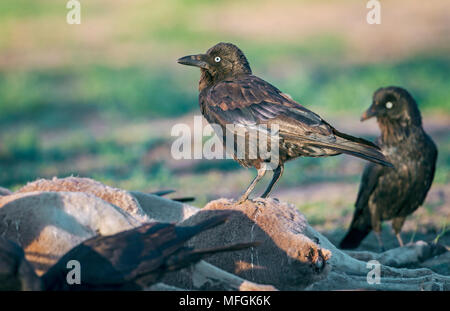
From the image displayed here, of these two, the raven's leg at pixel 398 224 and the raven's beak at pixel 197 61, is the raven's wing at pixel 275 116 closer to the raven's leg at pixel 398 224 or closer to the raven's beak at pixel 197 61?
the raven's beak at pixel 197 61

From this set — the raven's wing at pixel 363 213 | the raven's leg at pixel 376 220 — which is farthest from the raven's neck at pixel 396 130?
the raven's leg at pixel 376 220

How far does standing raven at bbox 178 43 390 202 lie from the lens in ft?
13.3

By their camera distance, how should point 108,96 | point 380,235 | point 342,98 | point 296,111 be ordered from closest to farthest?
point 296,111
point 380,235
point 342,98
point 108,96

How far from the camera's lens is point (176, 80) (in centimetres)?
1347

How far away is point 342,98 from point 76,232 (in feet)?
28.6

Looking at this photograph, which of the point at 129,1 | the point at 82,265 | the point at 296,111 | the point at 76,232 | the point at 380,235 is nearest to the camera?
the point at 82,265

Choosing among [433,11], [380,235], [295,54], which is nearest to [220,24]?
[295,54]

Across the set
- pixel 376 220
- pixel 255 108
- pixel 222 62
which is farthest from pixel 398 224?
pixel 255 108

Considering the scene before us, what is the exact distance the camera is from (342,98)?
38.7 ft

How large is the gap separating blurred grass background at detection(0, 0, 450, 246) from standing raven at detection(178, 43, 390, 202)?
2.70 metres

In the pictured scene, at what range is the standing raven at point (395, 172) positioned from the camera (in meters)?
6.04

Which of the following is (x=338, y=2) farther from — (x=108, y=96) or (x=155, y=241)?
(x=155, y=241)

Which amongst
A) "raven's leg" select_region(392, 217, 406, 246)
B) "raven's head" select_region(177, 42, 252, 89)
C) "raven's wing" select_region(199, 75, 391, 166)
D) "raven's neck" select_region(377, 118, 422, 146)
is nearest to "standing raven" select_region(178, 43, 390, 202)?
"raven's wing" select_region(199, 75, 391, 166)

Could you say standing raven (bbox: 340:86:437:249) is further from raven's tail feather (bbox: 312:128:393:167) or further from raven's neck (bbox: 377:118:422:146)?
raven's tail feather (bbox: 312:128:393:167)
